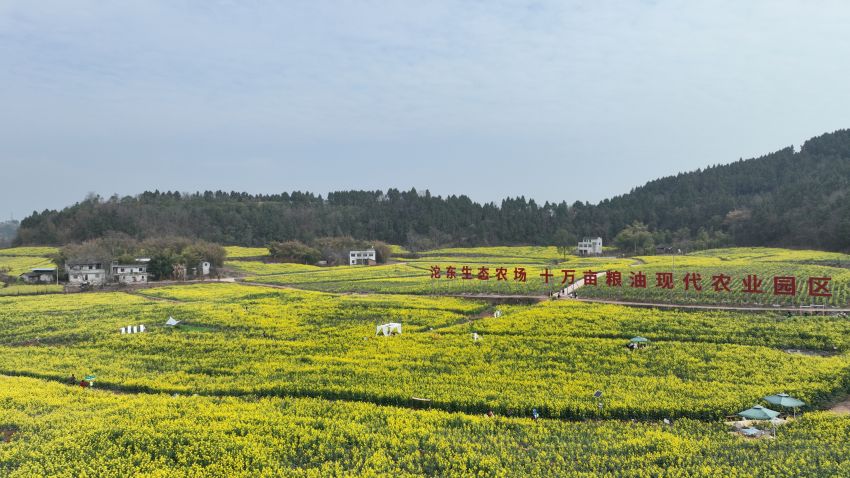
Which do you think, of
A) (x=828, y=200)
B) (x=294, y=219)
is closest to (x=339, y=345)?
(x=828, y=200)

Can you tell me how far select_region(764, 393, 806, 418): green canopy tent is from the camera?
1675cm

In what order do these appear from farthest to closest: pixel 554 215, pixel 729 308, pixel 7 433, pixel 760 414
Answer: pixel 554 215, pixel 729 308, pixel 7 433, pixel 760 414

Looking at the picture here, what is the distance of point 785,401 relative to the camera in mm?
16906

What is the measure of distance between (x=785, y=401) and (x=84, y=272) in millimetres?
71688

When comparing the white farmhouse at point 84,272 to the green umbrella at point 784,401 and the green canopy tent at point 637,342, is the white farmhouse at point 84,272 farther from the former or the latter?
the green umbrella at point 784,401

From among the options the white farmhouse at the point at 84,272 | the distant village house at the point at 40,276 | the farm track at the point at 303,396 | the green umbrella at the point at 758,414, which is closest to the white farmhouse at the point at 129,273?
Answer: the white farmhouse at the point at 84,272

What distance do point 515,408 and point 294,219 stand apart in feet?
420

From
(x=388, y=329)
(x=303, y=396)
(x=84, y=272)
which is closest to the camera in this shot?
(x=303, y=396)

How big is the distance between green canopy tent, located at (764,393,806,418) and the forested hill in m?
76.9

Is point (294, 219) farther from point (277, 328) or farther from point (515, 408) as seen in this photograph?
point (515, 408)

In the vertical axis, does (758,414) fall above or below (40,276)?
below

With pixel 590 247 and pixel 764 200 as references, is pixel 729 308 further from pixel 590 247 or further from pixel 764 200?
pixel 764 200

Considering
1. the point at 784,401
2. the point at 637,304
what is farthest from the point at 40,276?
the point at 784,401

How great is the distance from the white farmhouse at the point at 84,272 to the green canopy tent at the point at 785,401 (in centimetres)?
6820
